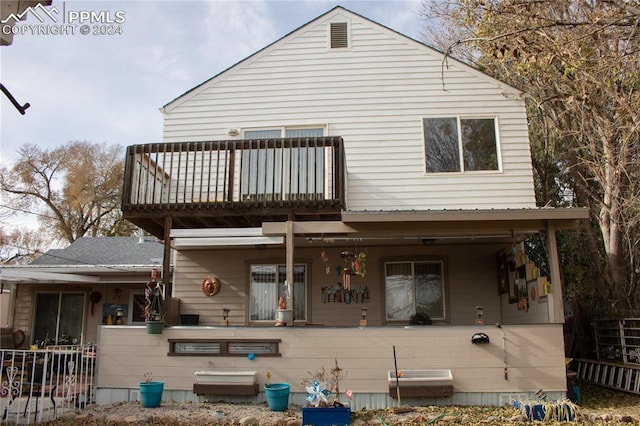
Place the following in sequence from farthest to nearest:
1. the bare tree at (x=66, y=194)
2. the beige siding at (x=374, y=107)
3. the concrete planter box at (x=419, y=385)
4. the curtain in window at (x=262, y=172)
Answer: the bare tree at (x=66, y=194) < the beige siding at (x=374, y=107) < the curtain in window at (x=262, y=172) < the concrete planter box at (x=419, y=385)

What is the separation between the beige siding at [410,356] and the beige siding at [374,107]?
11.0 feet

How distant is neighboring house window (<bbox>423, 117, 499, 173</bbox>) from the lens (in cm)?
1127

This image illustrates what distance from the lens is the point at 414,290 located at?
36.6 ft

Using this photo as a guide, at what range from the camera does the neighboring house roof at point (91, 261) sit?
1304 cm

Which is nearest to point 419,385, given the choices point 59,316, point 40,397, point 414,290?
point 414,290

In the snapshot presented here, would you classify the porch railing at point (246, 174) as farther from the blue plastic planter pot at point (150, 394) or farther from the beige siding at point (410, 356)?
the blue plastic planter pot at point (150, 394)

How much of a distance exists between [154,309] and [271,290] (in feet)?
9.25

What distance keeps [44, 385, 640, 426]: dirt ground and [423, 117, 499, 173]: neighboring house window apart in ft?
16.4

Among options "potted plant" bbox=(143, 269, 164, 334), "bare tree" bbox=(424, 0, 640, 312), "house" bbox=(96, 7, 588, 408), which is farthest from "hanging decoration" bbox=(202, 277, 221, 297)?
"bare tree" bbox=(424, 0, 640, 312)

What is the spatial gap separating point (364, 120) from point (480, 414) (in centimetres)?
644

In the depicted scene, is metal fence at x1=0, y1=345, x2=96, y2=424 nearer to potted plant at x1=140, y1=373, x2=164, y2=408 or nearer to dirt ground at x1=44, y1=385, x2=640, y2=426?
dirt ground at x1=44, y1=385, x2=640, y2=426

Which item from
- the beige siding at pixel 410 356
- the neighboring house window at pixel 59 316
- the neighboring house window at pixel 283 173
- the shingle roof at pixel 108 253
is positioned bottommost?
the beige siding at pixel 410 356

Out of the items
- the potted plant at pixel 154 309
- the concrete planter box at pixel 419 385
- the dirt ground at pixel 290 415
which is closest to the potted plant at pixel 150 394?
the dirt ground at pixel 290 415

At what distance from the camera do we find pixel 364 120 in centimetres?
1163
